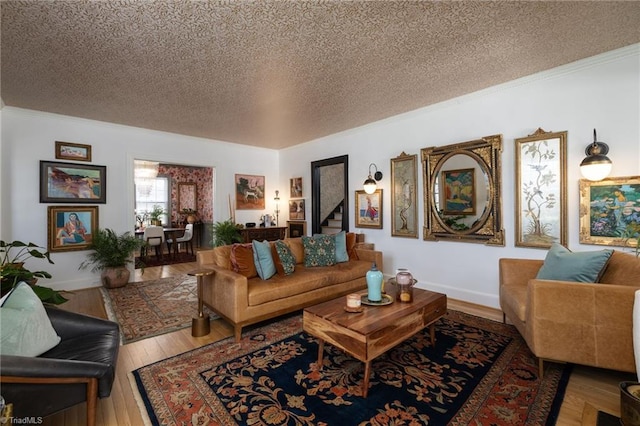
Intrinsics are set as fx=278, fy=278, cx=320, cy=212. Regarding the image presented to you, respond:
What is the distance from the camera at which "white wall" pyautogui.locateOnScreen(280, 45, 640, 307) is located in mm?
2643

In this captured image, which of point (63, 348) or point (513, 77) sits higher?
point (513, 77)

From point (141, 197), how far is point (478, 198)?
887 centimetres

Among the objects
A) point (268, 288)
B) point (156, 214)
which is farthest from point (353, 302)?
point (156, 214)

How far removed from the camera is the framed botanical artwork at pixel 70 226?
4.20 m

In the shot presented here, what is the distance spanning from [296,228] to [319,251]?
8.65 ft

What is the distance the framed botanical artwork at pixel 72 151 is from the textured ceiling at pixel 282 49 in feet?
1.82

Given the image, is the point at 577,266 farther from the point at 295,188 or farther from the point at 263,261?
the point at 295,188

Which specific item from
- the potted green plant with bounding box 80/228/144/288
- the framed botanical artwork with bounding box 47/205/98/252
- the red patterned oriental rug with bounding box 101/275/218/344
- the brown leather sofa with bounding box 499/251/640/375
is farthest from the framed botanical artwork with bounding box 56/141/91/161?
the brown leather sofa with bounding box 499/251/640/375

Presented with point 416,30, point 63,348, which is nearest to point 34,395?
point 63,348

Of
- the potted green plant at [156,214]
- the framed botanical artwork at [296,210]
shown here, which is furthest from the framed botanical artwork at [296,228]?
the potted green plant at [156,214]

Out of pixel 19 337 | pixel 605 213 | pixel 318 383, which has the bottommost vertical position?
pixel 318 383

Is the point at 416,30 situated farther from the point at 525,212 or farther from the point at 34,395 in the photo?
the point at 34,395

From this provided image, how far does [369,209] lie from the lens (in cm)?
482

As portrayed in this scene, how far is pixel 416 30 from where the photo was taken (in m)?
2.26
